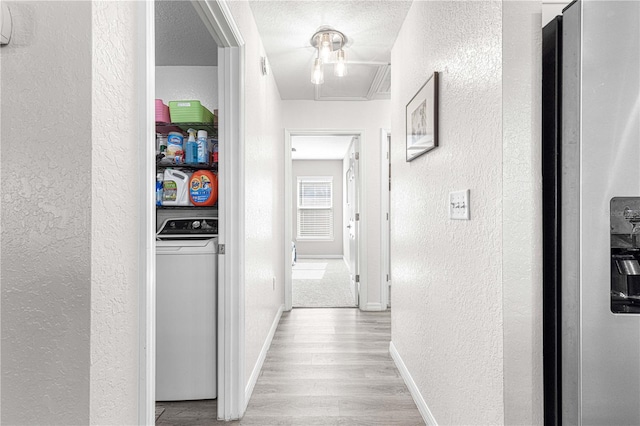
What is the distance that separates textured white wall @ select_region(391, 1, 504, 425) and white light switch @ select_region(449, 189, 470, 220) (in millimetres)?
28

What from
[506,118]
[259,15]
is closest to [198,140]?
[259,15]

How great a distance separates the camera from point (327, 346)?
2916 millimetres

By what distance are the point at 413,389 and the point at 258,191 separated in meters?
1.57

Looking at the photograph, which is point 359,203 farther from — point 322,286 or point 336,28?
point 336,28

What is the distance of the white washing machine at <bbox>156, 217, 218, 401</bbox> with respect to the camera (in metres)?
2.04

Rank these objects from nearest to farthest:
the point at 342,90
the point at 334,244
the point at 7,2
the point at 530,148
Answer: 1. the point at 7,2
2. the point at 530,148
3. the point at 342,90
4. the point at 334,244

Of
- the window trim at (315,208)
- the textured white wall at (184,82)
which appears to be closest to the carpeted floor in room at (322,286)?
the window trim at (315,208)

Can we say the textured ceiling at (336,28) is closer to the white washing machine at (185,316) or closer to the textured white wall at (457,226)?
the textured white wall at (457,226)

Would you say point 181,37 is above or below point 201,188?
above

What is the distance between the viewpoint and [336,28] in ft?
8.13

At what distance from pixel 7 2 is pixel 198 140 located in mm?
1726

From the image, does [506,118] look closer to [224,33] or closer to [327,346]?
[224,33]

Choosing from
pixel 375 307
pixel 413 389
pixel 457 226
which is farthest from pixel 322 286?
pixel 457 226

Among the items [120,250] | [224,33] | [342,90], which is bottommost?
[120,250]
